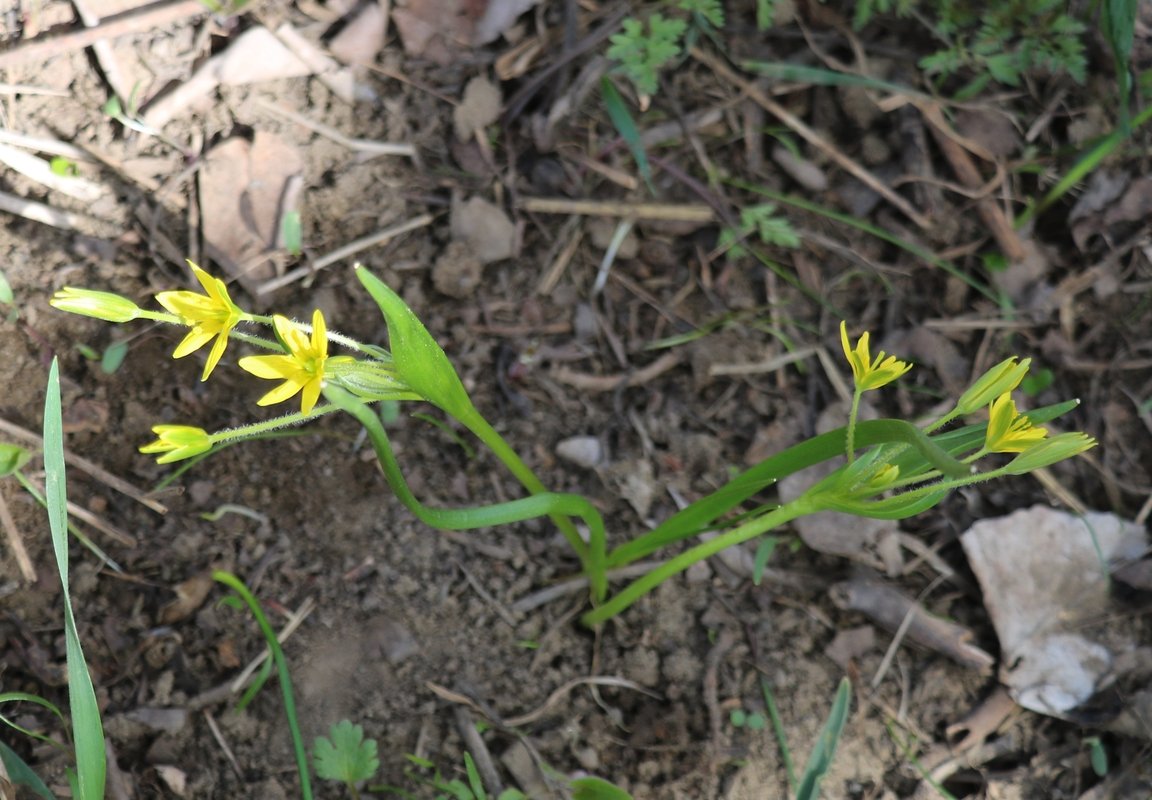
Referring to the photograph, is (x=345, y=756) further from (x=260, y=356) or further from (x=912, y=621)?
(x=912, y=621)

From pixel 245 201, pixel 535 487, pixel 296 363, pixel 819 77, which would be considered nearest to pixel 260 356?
pixel 296 363

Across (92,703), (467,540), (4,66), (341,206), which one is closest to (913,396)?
(467,540)

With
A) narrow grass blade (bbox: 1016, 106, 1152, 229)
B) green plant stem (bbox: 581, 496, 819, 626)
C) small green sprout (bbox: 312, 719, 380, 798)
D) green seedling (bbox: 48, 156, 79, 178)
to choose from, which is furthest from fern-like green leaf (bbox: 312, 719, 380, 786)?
narrow grass blade (bbox: 1016, 106, 1152, 229)

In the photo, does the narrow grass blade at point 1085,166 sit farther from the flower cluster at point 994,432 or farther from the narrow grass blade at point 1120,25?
the flower cluster at point 994,432

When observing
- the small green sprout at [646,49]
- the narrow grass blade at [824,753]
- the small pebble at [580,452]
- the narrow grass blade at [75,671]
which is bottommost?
the narrow grass blade at [824,753]

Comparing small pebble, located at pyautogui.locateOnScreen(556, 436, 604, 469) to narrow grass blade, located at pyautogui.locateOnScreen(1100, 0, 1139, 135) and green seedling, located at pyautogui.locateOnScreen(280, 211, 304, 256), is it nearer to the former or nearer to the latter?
green seedling, located at pyautogui.locateOnScreen(280, 211, 304, 256)

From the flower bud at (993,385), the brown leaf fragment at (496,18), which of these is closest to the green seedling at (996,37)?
the brown leaf fragment at (496,18)
